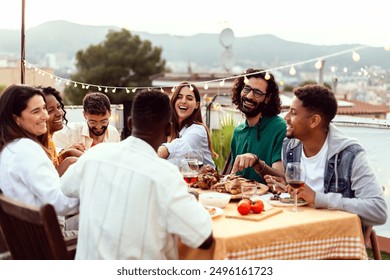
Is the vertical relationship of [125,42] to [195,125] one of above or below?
above

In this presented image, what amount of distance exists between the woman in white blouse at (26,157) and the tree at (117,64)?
2330 centimetres

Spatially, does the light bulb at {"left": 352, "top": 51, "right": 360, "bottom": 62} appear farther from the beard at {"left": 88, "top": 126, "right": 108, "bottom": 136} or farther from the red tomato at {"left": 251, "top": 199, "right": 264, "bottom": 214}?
the beard at {"left": 88, "top": 126, "right": 108, "bottom": 136}

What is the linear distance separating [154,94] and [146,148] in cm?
21

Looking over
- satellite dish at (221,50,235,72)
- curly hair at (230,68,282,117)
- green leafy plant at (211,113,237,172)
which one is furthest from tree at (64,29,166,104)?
curly hair at (230,68,282,117)

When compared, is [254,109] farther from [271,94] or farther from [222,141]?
[222,141]

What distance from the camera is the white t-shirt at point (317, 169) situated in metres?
2.79

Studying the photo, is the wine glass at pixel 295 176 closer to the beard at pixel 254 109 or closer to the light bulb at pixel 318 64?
the light bulb at pixel 318 64

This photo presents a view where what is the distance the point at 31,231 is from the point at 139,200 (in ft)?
1.57

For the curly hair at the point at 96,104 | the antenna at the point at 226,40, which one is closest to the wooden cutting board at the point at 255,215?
the curly hair at the point at 96,104

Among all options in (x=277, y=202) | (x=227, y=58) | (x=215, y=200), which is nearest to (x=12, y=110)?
(x=215, y=200)

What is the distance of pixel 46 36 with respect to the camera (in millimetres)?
21094
